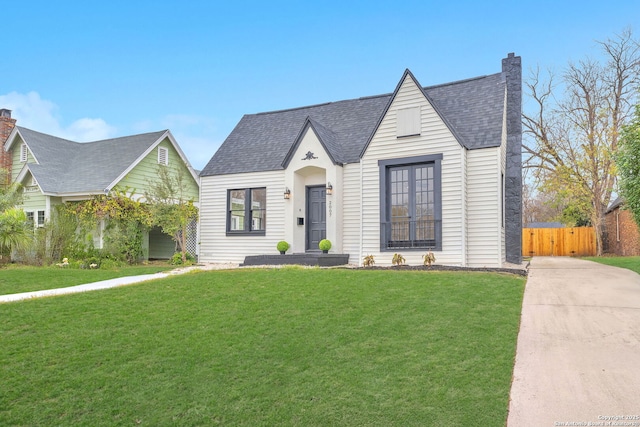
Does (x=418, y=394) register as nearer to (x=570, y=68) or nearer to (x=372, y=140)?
(x=372, y=140)

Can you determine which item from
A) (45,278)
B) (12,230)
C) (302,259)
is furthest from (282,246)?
(12,230)

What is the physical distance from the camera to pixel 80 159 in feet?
72.6

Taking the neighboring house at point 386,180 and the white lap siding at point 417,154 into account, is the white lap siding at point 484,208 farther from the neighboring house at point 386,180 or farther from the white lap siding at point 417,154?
the white lap siding at point 417,154

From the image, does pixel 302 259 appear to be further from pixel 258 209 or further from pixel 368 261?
pixel 258 209

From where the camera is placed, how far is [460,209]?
505 inches

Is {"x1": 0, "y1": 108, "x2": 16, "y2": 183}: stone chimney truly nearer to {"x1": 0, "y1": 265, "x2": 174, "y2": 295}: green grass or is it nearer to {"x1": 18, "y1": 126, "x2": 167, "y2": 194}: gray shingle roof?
{"x1": 18, "y1": 126, "x2": 167, "y2": 194}: gray shingle roof

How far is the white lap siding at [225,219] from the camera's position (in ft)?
52.3

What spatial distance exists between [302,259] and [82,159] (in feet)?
45.6

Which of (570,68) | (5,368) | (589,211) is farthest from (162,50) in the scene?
(589,211)

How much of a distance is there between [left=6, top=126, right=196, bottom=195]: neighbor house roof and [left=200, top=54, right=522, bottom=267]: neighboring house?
14.8ft

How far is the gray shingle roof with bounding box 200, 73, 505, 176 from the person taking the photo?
13.6m

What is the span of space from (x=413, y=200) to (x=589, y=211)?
16.8m

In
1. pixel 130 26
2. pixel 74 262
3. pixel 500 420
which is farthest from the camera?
pixel 130 26

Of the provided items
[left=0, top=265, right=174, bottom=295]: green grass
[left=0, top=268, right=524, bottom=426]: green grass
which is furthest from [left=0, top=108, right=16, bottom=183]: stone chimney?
[left=0, top=268, right=524, bottom=426]: green grass
